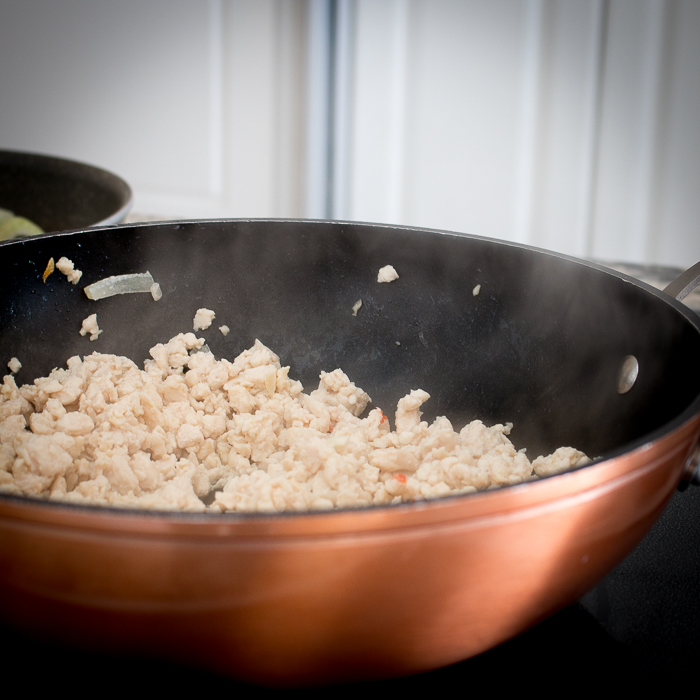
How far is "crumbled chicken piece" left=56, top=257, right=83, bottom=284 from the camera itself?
33.3 inches

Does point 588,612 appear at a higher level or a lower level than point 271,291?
lower

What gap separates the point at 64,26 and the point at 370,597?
2.91 meters

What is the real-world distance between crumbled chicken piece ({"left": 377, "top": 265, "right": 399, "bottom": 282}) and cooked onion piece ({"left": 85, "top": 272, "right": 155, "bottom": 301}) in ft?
1.04

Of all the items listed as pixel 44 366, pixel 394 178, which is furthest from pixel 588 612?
pixel 394 178

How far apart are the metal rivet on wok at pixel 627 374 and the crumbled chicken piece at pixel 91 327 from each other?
652 millimetres

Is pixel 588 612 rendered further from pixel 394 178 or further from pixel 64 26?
pixel 64 26

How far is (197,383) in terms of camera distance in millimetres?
904

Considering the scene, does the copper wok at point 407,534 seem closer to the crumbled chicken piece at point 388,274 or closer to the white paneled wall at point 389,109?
the crumbled chicken piece at point 388,274

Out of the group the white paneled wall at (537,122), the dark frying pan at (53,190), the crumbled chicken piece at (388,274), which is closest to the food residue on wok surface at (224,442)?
the crumbled chicken piece at (388,274)

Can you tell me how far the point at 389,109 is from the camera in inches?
89.1

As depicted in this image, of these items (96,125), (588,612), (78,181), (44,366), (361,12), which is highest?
(361,12)

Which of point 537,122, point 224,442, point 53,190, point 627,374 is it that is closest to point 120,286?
point 224,442

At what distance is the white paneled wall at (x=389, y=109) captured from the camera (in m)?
1.91

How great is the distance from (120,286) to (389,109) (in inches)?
63.3
